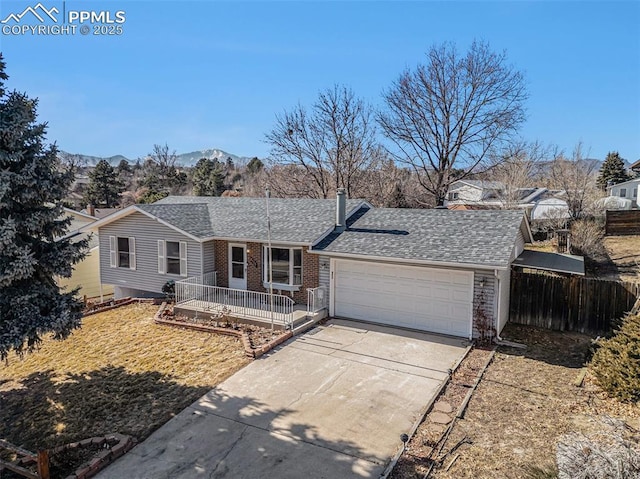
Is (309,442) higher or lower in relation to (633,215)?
lower

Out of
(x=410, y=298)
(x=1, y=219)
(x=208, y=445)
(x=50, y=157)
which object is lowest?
(x=208, y=445)

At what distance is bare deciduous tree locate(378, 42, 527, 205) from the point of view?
27.5m

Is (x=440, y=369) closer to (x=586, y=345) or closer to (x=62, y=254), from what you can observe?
(x=586, y=345)

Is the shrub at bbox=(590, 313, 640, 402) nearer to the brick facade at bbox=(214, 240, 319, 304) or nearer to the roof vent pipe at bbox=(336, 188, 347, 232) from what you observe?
the brick facade at bbox=(214, 240, 319, 304)

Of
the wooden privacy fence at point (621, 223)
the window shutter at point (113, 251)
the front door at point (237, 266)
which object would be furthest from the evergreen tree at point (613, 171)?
the window shutter at point (113, 251)

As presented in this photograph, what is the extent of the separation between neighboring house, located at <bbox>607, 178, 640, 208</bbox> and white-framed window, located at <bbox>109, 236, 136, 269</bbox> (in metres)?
50.8

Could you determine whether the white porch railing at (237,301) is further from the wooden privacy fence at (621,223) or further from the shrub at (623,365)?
the wooden privacy fence at (621,223)

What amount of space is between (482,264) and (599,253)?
16.0 metres

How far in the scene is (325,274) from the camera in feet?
48.1

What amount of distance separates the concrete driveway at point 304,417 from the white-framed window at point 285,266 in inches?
150

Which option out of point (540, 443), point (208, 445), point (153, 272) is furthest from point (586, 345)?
point (153, 272)

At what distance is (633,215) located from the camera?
28.8m

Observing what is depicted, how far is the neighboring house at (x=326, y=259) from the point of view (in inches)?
493

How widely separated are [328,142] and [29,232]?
25.3 metres
